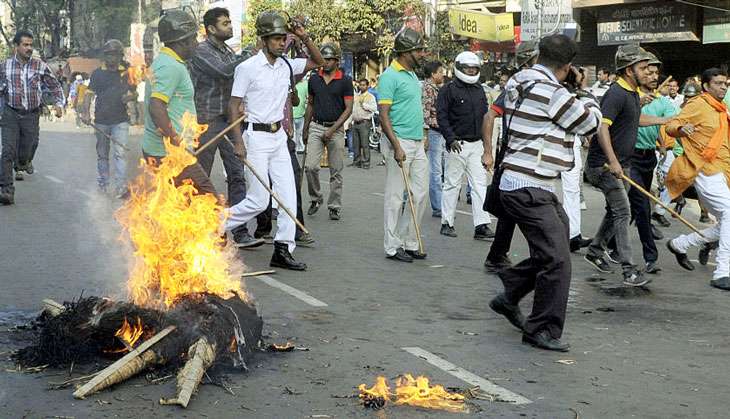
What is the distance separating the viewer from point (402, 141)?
10.3 meters

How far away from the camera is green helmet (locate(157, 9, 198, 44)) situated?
328 inches

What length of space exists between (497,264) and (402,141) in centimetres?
154

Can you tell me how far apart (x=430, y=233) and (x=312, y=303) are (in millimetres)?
4545

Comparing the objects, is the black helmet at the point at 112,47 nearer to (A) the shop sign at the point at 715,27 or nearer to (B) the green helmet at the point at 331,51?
(B) the green helmet at the point at 331,51

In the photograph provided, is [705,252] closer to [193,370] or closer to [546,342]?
[546,342]

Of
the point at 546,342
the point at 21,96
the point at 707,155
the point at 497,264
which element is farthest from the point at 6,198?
the point at 546,342

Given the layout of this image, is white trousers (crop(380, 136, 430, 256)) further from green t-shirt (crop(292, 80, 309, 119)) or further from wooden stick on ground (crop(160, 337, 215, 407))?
green t-shirt (crop(292, 80, 309, 119))

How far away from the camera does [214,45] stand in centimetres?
1042

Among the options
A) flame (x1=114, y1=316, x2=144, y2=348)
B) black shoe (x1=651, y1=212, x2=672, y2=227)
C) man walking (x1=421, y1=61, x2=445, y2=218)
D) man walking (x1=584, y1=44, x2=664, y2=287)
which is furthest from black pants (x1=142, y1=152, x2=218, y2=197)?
black shoe (x1=651, y1=212, x2=672, y2=227)

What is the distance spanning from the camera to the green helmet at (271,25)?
9.20 m

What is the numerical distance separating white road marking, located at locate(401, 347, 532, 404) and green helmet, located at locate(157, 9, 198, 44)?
3241mm

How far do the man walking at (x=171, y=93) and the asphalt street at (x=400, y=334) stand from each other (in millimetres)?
985

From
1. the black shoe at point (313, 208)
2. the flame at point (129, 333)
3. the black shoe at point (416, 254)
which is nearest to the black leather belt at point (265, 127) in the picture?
the black shoe at point (416, 254)

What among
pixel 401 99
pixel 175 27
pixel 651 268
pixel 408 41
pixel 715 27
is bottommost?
pixel 651 268
